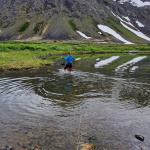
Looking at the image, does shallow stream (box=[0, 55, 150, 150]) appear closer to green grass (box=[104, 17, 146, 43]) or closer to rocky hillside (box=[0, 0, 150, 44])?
rocky hillside (box=[0, 0, 150, 44])

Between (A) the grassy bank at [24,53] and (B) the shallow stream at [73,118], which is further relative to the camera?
(A) the grassy bank at [24,53]

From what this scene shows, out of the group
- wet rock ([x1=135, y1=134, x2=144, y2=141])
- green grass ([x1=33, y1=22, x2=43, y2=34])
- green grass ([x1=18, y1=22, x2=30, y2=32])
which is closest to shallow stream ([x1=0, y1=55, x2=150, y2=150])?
wet rock ([x1=135, y1=134, x2=144, y2=141])

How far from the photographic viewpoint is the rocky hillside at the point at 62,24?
485 ft

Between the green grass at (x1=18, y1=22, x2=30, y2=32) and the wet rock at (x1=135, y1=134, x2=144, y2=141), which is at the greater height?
the green grass at (x1=18, y1=22, x2=30, y2=32)

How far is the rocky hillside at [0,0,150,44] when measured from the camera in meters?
148

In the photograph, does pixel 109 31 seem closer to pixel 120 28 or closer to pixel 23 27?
pixel 120 28

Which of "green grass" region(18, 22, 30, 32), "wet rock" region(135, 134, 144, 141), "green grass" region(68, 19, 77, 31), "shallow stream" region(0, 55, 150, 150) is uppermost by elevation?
"green grass" region(68, 19, 77, 31)

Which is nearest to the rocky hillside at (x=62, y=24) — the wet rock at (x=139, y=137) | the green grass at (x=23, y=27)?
the green grass at (x=23, y=27)

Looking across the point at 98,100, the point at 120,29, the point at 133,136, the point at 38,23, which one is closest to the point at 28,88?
the point at 98,100

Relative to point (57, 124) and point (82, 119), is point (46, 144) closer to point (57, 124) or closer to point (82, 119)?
point (57, 124)

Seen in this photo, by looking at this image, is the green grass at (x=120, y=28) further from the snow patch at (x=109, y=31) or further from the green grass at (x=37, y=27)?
the green grass at (x=37, y=27)

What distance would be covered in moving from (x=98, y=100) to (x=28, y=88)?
6.70 m

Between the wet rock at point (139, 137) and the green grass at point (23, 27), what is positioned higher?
the green grass at point (23, 27)

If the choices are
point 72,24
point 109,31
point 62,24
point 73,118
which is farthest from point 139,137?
point 109,31
